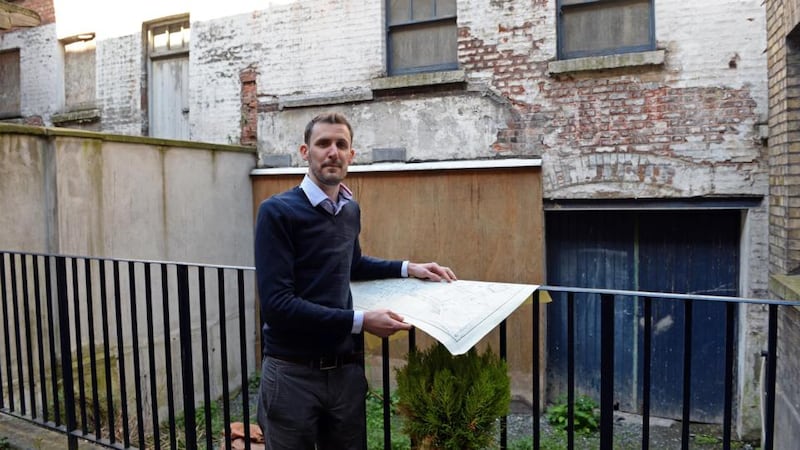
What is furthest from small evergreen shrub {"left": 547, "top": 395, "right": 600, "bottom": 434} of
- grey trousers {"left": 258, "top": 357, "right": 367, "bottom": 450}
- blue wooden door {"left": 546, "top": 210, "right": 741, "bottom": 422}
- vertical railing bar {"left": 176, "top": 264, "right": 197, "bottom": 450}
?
grey trousers {"left": 258, "top": 357, "right": 367, "bottom": 450}

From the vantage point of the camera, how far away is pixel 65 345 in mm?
3689

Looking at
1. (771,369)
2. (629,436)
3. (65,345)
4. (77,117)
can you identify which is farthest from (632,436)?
(77,117)

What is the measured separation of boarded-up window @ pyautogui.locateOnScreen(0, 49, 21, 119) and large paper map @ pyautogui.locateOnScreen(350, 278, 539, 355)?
10722 millimetres

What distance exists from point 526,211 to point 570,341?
4.55 m

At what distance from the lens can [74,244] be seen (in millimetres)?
6293

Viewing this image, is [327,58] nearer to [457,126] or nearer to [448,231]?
[457,126]

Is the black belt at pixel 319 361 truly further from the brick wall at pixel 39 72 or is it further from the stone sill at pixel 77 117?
the brick wall at pixel 39 72

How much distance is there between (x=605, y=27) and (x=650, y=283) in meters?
2.85

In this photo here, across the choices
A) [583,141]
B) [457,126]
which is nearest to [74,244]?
[457,126]

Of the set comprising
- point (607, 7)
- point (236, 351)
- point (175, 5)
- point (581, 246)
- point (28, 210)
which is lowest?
point (236, 351)

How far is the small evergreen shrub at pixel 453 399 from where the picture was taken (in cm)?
218

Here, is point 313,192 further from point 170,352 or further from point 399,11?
point 399,11

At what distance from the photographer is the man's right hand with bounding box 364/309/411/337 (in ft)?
7.20

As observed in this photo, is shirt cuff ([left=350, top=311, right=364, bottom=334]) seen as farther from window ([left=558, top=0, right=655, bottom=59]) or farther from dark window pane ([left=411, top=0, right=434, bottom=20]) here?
dark window pane ([left=411, top=0, right=434, bottom=20])
